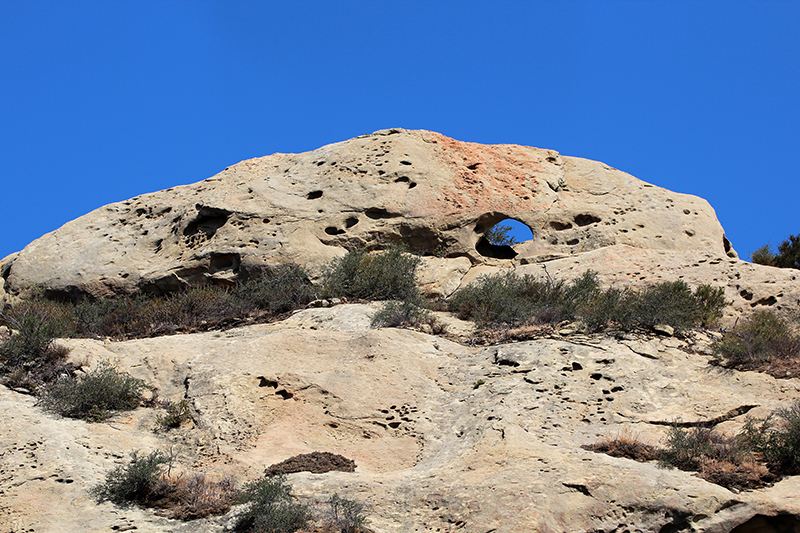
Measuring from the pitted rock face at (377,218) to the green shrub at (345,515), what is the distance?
25.3 feet

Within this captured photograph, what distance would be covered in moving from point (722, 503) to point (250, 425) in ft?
15.7

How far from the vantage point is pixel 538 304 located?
1204cm

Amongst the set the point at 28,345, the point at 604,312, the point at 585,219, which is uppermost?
the point at 585,219

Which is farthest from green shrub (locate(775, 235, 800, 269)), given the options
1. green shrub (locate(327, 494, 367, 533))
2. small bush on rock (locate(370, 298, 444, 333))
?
green shrub (locate(327, 494, 367, 533))

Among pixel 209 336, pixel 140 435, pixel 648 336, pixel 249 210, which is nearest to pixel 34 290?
pixel 249 210

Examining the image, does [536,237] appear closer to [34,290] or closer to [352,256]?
[352,256]

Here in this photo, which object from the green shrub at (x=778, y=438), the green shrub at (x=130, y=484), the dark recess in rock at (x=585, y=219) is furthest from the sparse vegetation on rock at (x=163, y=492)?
the dark recess in rock at (x=585, y=219)

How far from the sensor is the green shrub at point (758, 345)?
945cm

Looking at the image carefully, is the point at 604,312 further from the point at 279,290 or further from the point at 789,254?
the point at 789,254

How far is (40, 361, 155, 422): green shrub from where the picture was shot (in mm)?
8719

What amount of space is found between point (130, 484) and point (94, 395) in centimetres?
211

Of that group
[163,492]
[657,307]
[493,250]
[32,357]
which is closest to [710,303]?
[657,307]

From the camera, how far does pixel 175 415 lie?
8828mm

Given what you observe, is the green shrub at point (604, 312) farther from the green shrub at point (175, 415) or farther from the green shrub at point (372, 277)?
the green shrub at point (175, 415)
